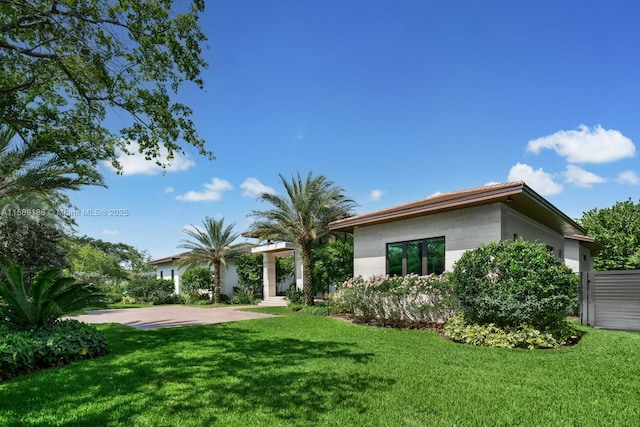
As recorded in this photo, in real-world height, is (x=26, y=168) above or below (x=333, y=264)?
above

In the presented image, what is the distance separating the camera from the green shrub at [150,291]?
26484 mm

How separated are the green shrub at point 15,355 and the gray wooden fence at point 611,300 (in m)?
14.4

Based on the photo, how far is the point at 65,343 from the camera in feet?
23.0

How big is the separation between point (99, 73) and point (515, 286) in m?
11.8

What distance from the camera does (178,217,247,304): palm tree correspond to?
2564 centimetres

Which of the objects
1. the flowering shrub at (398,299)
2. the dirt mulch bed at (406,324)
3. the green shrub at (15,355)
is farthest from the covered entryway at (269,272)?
the green shrub at (15,355)

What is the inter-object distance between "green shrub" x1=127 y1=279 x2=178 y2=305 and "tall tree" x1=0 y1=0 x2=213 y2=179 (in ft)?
58.3

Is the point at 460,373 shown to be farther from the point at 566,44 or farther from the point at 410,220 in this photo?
the point at 566,44

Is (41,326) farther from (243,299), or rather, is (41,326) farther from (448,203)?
(243,299)

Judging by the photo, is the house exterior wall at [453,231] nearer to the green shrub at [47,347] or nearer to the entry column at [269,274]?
the green shrub at [47,347]

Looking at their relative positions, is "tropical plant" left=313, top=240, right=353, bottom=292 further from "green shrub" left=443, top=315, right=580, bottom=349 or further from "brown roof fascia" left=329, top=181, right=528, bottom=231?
"green shrub" left=443, top=315, right=580, bottom=349

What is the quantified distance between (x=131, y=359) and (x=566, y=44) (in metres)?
14.3

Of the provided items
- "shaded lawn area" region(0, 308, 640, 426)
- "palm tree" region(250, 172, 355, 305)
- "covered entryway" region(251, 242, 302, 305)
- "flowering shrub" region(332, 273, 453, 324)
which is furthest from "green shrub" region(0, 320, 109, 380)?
"covered entryway" region(251, 242, 302, 305)

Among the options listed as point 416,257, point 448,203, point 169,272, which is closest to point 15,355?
point 448,203
